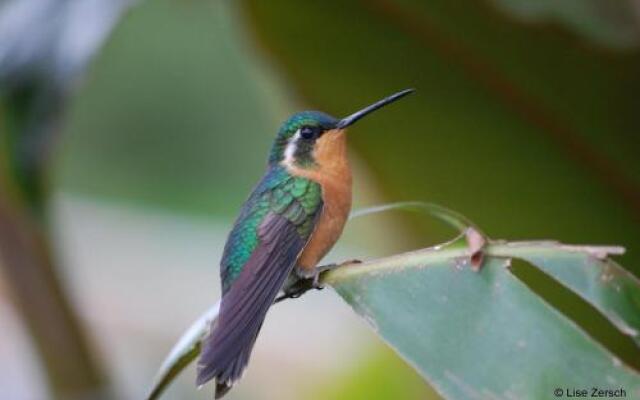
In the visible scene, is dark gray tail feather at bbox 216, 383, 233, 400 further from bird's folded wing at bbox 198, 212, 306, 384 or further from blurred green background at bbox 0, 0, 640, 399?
blurred green background at bbox 0, 0, 640, 399

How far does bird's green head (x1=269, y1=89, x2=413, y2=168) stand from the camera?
1806mm

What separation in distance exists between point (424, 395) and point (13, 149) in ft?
3.36

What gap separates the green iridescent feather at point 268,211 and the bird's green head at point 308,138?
6cm

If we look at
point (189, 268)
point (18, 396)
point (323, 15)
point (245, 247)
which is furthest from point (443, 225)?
point (189, 268)

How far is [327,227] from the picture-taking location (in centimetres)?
167

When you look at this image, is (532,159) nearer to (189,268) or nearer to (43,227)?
(43,227)

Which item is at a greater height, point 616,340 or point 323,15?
point 323,15

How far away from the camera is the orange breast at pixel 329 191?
5.40 ft

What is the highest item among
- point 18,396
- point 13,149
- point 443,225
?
point 13,149

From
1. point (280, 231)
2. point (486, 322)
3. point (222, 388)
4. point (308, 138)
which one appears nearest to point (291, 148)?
point (308, 138)

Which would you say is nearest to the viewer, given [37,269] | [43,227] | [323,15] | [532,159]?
A: [43,227]

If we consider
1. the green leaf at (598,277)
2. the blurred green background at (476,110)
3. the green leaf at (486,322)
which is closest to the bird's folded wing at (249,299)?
A: the green leaf at (486,322)

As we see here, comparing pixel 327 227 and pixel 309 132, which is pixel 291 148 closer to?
pixel 309 132

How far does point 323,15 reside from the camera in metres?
2.29
